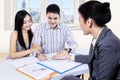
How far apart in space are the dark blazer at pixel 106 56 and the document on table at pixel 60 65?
Result: 15.4 inches

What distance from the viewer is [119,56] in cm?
140

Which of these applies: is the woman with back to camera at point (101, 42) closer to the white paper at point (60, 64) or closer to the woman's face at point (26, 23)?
the white paper at point (60, 64)

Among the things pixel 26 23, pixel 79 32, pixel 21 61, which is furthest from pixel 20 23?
pixel 79 32

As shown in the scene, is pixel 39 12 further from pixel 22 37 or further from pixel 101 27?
pixel 101 27

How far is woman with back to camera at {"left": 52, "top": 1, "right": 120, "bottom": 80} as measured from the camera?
54.9 inches

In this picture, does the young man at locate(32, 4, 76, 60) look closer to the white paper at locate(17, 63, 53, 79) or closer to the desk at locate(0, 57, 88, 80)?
the desk at locate(0, 57, 88, 80)

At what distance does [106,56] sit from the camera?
139cm

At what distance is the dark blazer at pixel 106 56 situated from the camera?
4.56ft

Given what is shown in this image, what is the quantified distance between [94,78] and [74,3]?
3.11 metres

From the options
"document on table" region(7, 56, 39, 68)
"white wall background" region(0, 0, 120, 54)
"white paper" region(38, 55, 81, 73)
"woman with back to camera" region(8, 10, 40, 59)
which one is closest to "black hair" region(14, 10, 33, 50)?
"woman with back to camera" region(8, 10, 40, 59)

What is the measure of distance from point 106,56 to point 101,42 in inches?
4.1

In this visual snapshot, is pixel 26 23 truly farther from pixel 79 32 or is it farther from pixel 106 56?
pixel 79 32

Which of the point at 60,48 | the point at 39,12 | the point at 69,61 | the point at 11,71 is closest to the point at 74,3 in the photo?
the point at 39,12

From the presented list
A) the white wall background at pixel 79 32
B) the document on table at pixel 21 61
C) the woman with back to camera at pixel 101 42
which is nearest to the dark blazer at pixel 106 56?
the woman with back to camera at pixel 101 42
